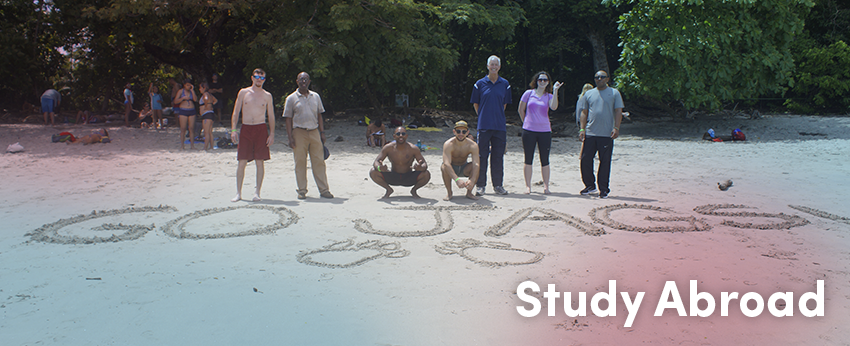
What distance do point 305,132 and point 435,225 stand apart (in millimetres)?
2568

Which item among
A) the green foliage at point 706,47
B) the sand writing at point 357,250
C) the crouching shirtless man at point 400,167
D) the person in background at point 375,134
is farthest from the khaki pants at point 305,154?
the green foliage at point 706,47

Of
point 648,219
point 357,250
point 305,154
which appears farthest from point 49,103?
point 648,219

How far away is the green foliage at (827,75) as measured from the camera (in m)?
21.1

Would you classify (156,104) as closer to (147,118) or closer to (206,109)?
(147,118)

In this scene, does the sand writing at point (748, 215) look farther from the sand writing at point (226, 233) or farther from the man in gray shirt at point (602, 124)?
the sand writing at point (226, 233)

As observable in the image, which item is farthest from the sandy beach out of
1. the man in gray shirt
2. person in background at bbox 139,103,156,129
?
person in background at bbox 139,103,156,129

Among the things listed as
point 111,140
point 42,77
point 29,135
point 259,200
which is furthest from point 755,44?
point 42,77

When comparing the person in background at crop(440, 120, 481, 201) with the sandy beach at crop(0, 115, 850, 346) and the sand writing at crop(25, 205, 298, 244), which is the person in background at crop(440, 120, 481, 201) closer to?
the sandy beach at crop(0, 115, 850, 346)

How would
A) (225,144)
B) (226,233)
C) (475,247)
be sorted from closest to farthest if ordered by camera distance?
(475,247) < (226,233) < (225,144)

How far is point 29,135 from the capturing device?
16375 millimetres

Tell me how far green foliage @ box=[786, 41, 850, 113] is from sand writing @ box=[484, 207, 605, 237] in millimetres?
19717

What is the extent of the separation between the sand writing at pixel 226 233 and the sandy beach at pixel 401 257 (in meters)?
0.03

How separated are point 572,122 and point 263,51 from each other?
11818mm

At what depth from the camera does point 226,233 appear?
5.94m
